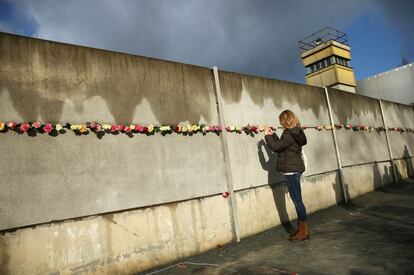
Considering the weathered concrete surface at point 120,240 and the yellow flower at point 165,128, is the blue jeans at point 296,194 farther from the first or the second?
the yellow flower at point 165,128

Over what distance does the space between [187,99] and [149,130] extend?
2.94ft

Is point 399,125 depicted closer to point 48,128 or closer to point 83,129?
point 83,129

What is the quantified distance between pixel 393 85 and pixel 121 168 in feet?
75.0

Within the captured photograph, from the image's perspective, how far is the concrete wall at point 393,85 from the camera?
21.6 metres

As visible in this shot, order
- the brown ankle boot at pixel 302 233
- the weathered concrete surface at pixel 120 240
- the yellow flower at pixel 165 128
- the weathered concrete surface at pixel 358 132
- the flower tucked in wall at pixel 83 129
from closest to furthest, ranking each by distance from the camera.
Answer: the weathered concrete surface at pixel 120 240
the flower tucked in wall at pixel 83 129
the yellow flower at pixel 165 128
the brown ankle boot at pixel 302 233
the weathered concrete surface at pixel 358 132

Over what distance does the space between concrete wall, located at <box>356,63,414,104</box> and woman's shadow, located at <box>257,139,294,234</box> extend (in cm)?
1919

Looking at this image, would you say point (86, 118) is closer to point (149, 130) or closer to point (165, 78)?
point (149, 130)

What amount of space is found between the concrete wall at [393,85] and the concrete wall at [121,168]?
18996 millimetres

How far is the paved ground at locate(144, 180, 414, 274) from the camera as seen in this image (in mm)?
3656

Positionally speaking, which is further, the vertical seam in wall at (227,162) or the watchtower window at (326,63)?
the watchtower window at (326,63)

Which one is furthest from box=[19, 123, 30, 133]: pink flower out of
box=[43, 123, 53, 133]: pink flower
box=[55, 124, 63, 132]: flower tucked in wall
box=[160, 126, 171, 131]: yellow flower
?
box=[160, 126, 171, 131]: yellow flower

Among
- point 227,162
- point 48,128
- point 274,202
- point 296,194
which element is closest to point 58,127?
point 48,128

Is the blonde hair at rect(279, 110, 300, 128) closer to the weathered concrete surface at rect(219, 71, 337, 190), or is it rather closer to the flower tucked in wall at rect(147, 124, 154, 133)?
the weathered concrete surface at rect(219, 71, 337, 190)

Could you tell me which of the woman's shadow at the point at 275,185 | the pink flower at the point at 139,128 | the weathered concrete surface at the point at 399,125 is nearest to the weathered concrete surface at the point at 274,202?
the woman's shadow at the point at 275,185
